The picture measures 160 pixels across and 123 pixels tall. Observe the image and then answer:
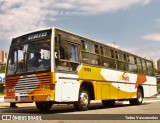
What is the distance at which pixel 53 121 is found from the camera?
938 cm

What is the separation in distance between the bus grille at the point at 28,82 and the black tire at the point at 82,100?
6.56 feet

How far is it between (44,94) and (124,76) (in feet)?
26.3

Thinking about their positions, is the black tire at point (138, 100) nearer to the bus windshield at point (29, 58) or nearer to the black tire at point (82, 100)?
the black tire at point (82, 100)

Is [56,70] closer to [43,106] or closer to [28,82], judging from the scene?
[28,82]

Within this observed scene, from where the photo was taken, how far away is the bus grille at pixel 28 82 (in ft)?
39.9

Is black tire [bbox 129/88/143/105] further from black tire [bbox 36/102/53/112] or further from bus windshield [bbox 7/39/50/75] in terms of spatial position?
bus windshield [bbox 7/39/50/75]

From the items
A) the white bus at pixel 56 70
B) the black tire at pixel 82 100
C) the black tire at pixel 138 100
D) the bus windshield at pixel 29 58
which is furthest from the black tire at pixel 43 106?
the black tire at pixel 138 100

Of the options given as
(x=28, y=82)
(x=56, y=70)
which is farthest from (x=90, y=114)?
(x=28, y=82)

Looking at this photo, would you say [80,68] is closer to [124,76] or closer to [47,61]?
[47,61]

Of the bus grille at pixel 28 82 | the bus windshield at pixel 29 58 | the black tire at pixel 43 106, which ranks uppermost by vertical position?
the bus windshield at pixel 29 58

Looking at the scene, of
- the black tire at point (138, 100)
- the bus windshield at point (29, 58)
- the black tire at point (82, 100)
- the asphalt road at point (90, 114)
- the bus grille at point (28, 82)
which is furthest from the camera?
the black tire at point (138, 100)

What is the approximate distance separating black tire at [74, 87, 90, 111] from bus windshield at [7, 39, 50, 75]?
7.53 ft

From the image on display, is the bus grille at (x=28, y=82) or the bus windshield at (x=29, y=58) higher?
the bus windshield at (x=29, y=58)

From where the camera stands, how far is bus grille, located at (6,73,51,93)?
39.9ft
